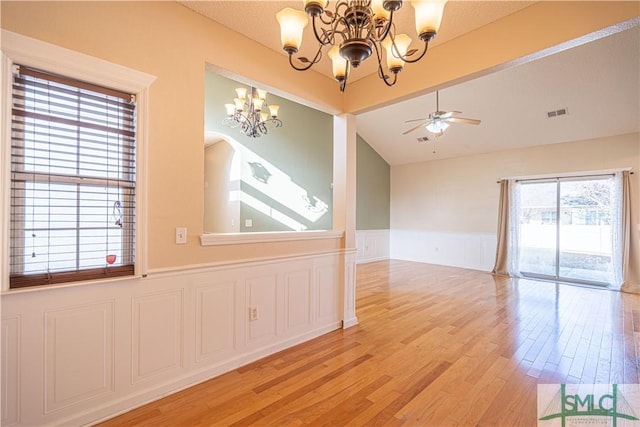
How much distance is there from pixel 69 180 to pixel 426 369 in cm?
292

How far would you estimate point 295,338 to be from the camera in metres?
2.88

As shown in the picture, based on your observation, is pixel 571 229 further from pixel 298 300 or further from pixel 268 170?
pixel 268 170

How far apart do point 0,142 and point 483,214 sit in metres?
7.73

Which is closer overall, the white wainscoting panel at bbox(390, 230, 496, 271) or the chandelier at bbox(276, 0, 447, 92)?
the chandelier at bbox(276, 0, 447, 92)

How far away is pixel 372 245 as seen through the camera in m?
8.15

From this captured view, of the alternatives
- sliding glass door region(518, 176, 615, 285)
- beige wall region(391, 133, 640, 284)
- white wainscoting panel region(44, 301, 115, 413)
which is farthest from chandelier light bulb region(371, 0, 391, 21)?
sliding glass door region(518, 176, 615, 285)

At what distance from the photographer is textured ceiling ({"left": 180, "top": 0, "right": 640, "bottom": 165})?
7.29 ft

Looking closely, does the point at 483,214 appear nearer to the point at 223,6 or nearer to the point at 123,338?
the point at 223,6

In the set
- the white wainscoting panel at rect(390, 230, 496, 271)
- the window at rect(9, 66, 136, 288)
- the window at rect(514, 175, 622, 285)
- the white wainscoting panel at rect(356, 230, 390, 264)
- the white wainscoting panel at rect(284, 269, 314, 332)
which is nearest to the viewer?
the window at rect(9, 66, 136, 288)

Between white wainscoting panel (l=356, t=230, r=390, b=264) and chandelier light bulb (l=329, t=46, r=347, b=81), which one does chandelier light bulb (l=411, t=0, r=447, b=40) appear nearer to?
chandelier light bulb (l=329, t=46, r=347, b=81)

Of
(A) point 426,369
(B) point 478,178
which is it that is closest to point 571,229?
(B) point 478,178

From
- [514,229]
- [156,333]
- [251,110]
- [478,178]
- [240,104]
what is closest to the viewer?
[156,333]

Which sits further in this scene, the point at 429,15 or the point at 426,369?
the point at 426,369

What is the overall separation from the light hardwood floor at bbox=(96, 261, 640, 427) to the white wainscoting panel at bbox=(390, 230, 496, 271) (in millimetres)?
2501
